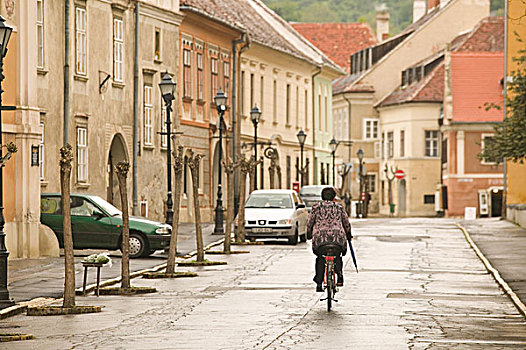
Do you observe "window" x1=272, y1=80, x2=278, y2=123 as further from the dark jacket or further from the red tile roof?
the dark jacket

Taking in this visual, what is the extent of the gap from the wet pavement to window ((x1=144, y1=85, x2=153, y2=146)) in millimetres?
18218

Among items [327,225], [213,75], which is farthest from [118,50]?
[327,225]

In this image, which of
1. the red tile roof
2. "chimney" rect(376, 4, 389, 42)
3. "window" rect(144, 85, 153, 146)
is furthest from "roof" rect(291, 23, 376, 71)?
"window" rect(144, 85, 153, 146)

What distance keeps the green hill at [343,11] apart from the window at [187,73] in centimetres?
9924

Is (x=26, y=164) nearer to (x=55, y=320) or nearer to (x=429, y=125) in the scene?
(x=55, y=320)

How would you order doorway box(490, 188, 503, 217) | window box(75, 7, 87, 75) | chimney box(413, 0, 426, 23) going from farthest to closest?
chimney box(413, 0, 426, 23) → doorway box(490, 188, 503, 217) → window box(75, 7, 87, 75)

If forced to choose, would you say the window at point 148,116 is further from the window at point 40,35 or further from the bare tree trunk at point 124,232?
the bare tree trunk at point 124,232

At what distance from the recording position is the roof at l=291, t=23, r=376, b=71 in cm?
10906

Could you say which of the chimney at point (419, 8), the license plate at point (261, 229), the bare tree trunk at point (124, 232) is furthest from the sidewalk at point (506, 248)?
the chimney at point (419, 8)

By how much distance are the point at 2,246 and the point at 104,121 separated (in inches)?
887

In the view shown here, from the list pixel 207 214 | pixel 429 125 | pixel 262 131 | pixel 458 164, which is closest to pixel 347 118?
pixel 429 125

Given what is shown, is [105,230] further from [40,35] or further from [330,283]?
[330,283]

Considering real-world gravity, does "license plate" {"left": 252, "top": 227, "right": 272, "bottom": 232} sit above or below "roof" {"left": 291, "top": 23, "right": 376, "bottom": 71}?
below

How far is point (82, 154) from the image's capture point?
37.6 metres
